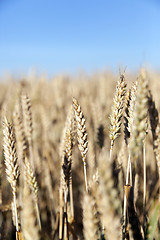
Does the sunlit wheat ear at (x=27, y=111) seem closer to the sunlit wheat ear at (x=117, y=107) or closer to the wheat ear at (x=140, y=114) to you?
the sunlit wheat ear at (x=117, y=107)

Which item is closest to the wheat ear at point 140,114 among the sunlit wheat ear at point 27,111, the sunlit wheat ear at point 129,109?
the sunlit wheat ear at point 129,109

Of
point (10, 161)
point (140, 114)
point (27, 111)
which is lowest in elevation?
point (10, 161)

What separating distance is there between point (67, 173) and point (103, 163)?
532mm

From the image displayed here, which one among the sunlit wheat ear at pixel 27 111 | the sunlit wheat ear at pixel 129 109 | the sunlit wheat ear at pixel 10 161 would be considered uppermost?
the sunlit wheat ear at pixel 27 111

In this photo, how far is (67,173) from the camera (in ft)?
3.29

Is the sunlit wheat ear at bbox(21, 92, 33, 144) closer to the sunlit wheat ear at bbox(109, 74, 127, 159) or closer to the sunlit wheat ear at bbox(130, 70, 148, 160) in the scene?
the sunlit wheat ear at bbox(109, 74, 127, 159)

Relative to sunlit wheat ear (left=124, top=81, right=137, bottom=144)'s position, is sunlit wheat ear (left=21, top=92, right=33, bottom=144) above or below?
above

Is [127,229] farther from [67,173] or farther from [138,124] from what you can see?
[138,124]

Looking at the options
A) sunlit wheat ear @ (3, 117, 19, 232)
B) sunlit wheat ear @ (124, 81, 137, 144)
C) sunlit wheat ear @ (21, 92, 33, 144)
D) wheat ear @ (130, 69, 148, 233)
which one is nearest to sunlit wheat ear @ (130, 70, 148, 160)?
wheat ear @ (130, 69, 148, 233)

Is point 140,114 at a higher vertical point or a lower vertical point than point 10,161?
higher

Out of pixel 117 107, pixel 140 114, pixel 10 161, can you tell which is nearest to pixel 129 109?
pixel 117 107

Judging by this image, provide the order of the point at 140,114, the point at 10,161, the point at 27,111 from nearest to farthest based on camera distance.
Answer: the point at 140,114
the point at 10,161
the point at 27,111

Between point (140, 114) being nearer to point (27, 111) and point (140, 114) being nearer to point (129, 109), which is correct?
point (129, 109)

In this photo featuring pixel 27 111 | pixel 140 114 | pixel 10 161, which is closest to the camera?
pixel 140 114
